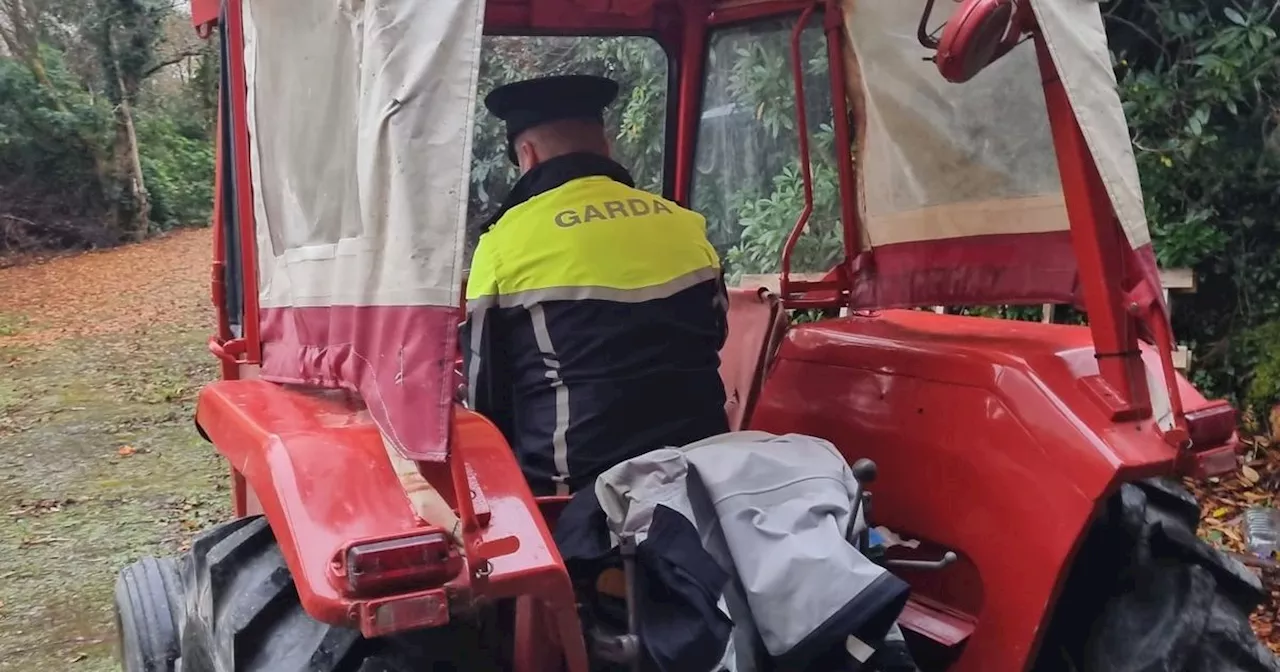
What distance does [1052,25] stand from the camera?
2.07 meters

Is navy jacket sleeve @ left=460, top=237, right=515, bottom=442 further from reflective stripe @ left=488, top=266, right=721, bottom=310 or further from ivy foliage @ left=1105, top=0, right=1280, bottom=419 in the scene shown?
ivy foliage @ left=1105, top=0, right=1280, bottom=419

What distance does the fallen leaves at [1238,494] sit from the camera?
523cm

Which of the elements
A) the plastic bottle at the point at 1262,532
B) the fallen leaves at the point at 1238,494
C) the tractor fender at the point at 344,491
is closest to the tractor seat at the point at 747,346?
the tractor fender at the point at 344,491

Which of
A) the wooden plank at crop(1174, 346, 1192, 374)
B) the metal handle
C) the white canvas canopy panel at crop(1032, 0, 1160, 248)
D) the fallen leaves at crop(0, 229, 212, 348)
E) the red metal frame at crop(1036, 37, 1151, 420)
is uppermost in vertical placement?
the white canvas canopy panel at crop(1032, 0, 1160, 248)

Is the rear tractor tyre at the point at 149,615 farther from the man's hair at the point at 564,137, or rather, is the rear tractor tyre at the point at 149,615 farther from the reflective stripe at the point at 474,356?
the man's hair at the point at 564,137

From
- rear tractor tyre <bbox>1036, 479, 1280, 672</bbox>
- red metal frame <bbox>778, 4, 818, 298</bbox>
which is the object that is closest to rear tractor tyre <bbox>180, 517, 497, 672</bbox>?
rear tractor tyre <bbox>1036, 479, 1280, 672</bbox>

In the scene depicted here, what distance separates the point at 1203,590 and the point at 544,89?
190 cm

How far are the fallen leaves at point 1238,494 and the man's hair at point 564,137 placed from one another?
347 centimetres

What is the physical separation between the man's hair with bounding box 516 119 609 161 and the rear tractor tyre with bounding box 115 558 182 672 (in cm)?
161

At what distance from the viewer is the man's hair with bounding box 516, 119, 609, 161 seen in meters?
2.94

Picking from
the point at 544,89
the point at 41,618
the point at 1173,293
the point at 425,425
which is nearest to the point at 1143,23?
the point at 1173,293

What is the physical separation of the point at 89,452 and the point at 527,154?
7220 millimetres

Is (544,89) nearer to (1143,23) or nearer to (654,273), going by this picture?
(654,273)

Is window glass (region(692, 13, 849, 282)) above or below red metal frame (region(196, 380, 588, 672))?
above
